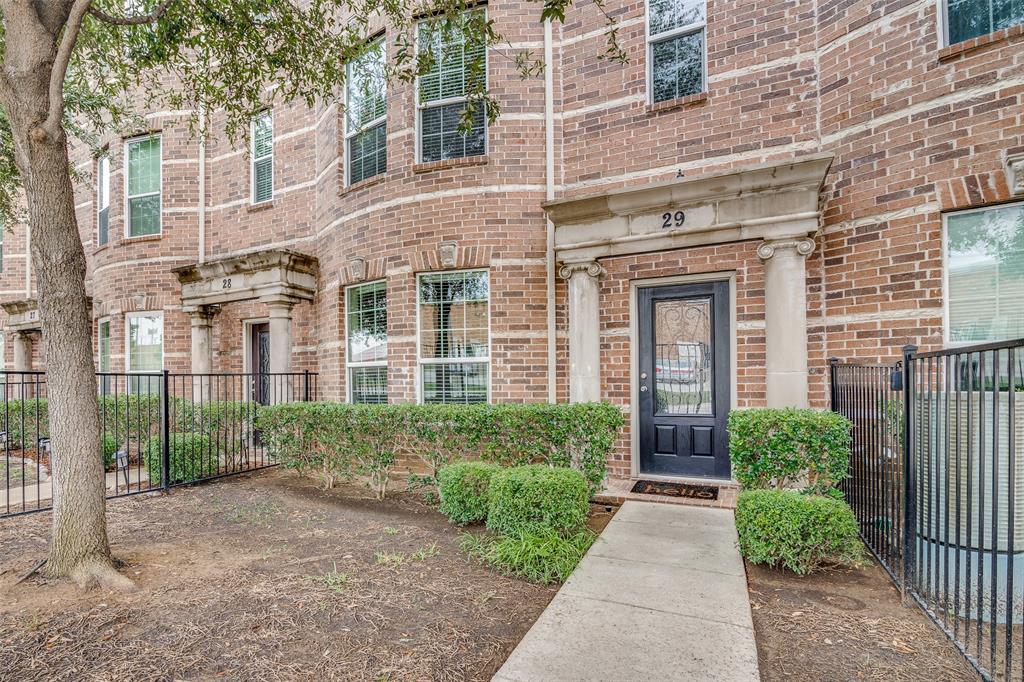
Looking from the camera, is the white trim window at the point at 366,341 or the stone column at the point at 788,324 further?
the white trim window at the point at 366,341

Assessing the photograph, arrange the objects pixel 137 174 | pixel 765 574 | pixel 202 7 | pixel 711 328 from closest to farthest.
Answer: pixel 765 574
pixel 202 7
pixel 711 328
pixel 137 174

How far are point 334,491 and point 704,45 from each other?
688 centimetres

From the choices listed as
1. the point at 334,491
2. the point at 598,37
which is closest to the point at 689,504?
the point at 334,491

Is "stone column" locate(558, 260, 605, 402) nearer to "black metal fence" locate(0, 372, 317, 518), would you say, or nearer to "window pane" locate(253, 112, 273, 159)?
"black metal fence" locate(0, 372, 317, 518)

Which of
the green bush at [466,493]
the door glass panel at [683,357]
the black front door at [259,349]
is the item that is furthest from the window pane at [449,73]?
the black front door at [259,349]

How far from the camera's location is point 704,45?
584 centimetres

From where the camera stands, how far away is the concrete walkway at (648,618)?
2.31 meters

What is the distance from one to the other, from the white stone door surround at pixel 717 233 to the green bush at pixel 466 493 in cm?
186

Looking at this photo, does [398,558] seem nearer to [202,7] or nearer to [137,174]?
[202,7]

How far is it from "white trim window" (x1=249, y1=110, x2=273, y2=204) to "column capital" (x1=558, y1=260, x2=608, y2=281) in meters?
6.21

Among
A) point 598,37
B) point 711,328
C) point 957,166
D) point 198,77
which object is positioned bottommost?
point 711,328

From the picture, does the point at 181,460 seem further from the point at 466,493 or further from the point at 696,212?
the point at 696,212

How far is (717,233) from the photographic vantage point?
529 centimetres

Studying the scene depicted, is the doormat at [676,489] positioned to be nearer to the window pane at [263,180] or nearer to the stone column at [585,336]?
the stone column at [585,336]
